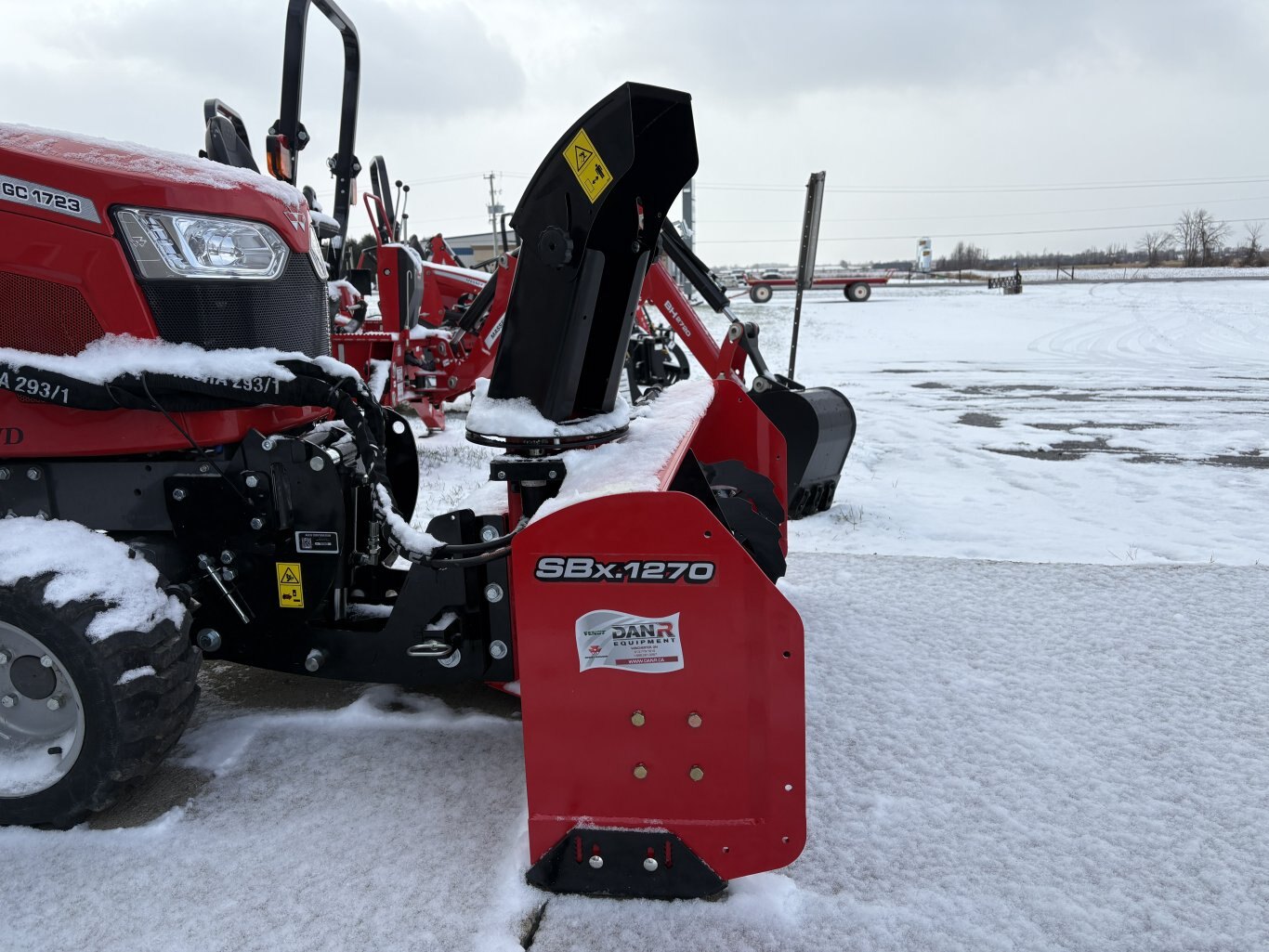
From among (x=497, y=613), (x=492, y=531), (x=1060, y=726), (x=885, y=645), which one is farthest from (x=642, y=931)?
(x=885, y=645)

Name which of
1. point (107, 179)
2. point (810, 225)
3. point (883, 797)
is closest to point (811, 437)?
point (810, 225)

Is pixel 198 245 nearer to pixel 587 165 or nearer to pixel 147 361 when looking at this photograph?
pixel 147 361

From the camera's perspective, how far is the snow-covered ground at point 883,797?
2.13 metres

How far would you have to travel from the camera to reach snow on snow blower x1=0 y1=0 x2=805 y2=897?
213cm

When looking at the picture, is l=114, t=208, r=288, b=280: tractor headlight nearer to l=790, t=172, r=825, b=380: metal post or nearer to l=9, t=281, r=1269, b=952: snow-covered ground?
l=9, t=281, r=1269, b=952: snow-covered ground

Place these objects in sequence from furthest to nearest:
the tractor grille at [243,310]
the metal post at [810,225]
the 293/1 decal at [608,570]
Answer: the metal post at [810,225]
the tractor grille at [243,310]
the 293/1 decal at [608,570]

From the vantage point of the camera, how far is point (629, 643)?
2145 mm

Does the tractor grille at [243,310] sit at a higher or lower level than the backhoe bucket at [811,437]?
higher

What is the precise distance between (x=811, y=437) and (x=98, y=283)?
412 cm

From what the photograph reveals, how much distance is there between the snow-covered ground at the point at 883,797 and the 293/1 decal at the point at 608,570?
0.79m

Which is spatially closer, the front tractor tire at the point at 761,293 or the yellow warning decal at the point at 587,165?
the yellow warning decal at the point at 587,165

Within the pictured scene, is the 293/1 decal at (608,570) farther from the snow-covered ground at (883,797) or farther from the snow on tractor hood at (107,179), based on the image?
the snow on tractor hood at (107,179)

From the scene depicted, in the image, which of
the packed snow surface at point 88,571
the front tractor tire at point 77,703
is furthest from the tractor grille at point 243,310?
the front tractor tire at point 77,703

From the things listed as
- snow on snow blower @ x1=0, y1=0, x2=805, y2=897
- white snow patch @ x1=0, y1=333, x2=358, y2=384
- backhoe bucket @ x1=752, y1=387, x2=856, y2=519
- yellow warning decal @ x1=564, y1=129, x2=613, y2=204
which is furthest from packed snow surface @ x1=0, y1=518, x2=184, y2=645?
backhoe bucket @ x1=752, y1=387, x2=856, y2=519
